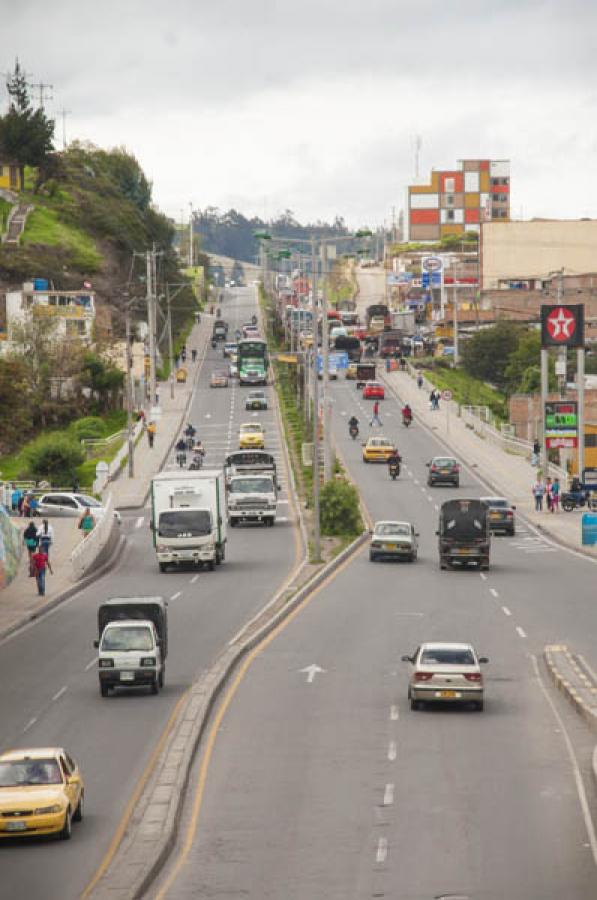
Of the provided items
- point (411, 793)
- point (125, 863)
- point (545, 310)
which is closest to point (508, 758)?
point (411, 793)

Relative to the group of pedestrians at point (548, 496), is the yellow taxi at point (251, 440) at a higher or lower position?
higher

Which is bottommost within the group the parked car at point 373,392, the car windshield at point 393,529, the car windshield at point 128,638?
the car windshield at point 393,529

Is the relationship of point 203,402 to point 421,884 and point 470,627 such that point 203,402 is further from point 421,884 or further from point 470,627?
point 421,884

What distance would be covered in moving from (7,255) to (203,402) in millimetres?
46423

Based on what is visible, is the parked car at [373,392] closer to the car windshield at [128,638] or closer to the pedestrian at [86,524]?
the pedestrian at [86,524]

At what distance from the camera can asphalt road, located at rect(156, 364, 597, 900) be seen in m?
22.5

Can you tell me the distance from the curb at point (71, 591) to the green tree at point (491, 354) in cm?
10659

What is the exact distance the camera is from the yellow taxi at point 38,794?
23.8m

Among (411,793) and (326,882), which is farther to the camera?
(411,793)

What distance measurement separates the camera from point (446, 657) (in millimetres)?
34750

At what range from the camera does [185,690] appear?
→ 1478 inches

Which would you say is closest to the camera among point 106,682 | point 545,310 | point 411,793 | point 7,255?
point 411,793

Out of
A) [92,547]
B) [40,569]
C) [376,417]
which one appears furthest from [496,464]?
[40,569]

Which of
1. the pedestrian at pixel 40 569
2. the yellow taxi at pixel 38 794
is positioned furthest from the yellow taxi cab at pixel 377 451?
the yellow taxi at pixel 38 794
